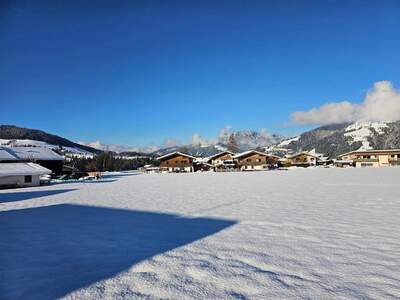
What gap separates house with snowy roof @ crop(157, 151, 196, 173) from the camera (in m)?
65.1

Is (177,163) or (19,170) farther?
(177,163)

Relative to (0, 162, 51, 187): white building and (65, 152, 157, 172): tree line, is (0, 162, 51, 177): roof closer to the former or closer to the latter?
(0, 162, 51, 187): white building

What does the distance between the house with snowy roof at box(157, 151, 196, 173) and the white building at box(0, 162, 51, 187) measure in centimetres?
3644

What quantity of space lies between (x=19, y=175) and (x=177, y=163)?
39939 millimetres

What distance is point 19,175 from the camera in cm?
2714

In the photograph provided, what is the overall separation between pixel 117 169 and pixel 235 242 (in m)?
88.2

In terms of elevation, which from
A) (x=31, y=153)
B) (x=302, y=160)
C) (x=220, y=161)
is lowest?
(x=302, y=160)

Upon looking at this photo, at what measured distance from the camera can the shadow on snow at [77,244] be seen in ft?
12.5

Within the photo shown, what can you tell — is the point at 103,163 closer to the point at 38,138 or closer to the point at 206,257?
the point at 38,138

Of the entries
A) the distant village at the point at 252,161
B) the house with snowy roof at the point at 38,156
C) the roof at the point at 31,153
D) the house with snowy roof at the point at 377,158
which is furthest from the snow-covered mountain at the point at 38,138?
the house with snowy roof at the point at 377,158

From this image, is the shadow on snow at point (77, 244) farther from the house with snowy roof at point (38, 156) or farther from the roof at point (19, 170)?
the house with snowy roof at point (38, 156)

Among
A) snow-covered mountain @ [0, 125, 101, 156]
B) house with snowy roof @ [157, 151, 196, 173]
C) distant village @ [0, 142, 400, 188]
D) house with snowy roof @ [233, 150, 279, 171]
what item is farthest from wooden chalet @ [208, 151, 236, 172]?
snow-covered mountain @ [0, 125, 101, 156]

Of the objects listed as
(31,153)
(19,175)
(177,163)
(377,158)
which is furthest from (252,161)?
(19,175)

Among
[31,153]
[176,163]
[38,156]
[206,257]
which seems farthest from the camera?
[176,163]
